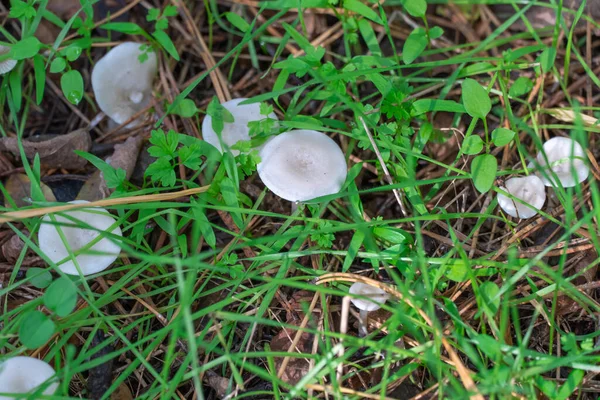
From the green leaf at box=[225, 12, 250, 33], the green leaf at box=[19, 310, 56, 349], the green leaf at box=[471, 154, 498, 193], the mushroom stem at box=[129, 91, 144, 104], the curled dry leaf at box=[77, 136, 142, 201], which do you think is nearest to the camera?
the green leaf at box=[19, 310, 56, 349]

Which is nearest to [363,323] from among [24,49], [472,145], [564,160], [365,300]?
[365,300]

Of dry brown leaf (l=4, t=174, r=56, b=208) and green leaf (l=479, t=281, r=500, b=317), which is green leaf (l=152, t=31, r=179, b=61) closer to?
dry brown leaf (l=4, t=174, r=56, b=208)

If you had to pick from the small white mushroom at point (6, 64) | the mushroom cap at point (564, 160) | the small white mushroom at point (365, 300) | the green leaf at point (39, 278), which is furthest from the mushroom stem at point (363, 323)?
the small white mushroom at point (6, 64)

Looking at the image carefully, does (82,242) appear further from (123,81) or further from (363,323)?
(363,323)

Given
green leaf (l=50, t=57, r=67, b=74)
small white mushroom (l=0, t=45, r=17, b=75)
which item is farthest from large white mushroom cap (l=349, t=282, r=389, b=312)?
small white mushroom (l=0, t=45, r=17, b=75)

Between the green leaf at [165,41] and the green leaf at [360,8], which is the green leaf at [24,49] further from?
the green leaf at [360,8]

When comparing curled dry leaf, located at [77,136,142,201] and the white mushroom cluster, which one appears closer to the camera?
the white mushroom cluster

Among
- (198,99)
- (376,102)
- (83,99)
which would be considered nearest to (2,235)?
(83,99)

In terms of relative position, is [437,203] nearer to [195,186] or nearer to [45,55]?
[195,186]
